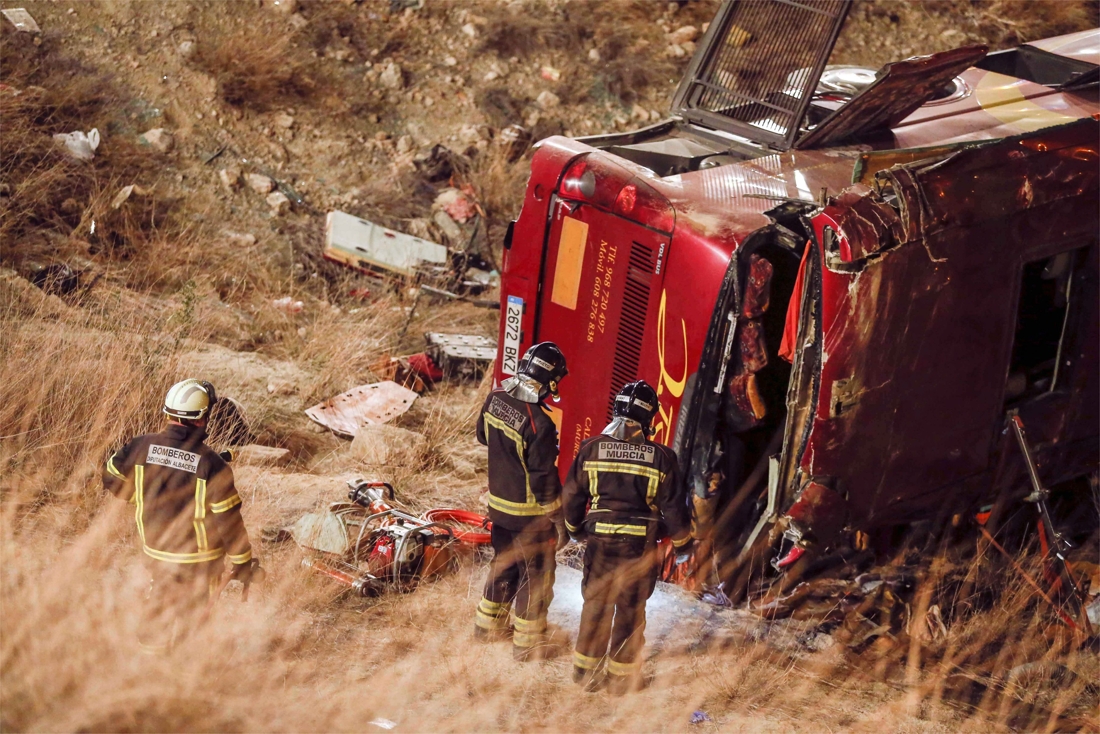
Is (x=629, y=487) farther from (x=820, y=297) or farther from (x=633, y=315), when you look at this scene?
(x=820, y=297)

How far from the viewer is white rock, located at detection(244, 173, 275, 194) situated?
8594 mm

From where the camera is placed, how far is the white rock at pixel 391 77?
9.66 m

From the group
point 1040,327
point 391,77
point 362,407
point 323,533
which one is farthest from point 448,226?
point 1040,327

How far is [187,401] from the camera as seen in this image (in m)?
3.71

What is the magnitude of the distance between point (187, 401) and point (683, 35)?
27.5ft

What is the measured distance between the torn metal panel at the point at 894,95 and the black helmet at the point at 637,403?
1917 mm

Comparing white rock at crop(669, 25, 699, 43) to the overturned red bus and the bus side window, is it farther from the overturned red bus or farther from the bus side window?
the bus side window

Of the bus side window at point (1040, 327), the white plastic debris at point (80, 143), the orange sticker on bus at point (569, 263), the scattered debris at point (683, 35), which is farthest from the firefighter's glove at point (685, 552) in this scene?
the scattered debris at point (683, 35)

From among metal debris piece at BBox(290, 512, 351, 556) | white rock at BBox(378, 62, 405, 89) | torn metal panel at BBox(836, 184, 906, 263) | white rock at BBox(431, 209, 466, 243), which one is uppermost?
torn metal panel at BBox(836, 184, 906, 263)

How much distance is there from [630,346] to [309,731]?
6.63 ft

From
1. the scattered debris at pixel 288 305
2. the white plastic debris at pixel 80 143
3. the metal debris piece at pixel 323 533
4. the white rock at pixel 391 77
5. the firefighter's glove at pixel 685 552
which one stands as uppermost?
the white rock at pixel 391 77

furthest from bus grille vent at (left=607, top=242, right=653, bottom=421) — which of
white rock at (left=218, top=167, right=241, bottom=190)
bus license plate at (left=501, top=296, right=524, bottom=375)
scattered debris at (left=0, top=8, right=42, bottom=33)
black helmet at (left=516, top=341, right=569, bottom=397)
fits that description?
scattered debris at (left=0, top=8, right=42, bottom=33)

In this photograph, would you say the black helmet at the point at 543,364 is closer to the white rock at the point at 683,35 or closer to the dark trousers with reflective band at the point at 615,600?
the dark trousers with reflective band at the point at 615,600

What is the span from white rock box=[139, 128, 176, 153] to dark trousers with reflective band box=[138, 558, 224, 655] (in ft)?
18.0
